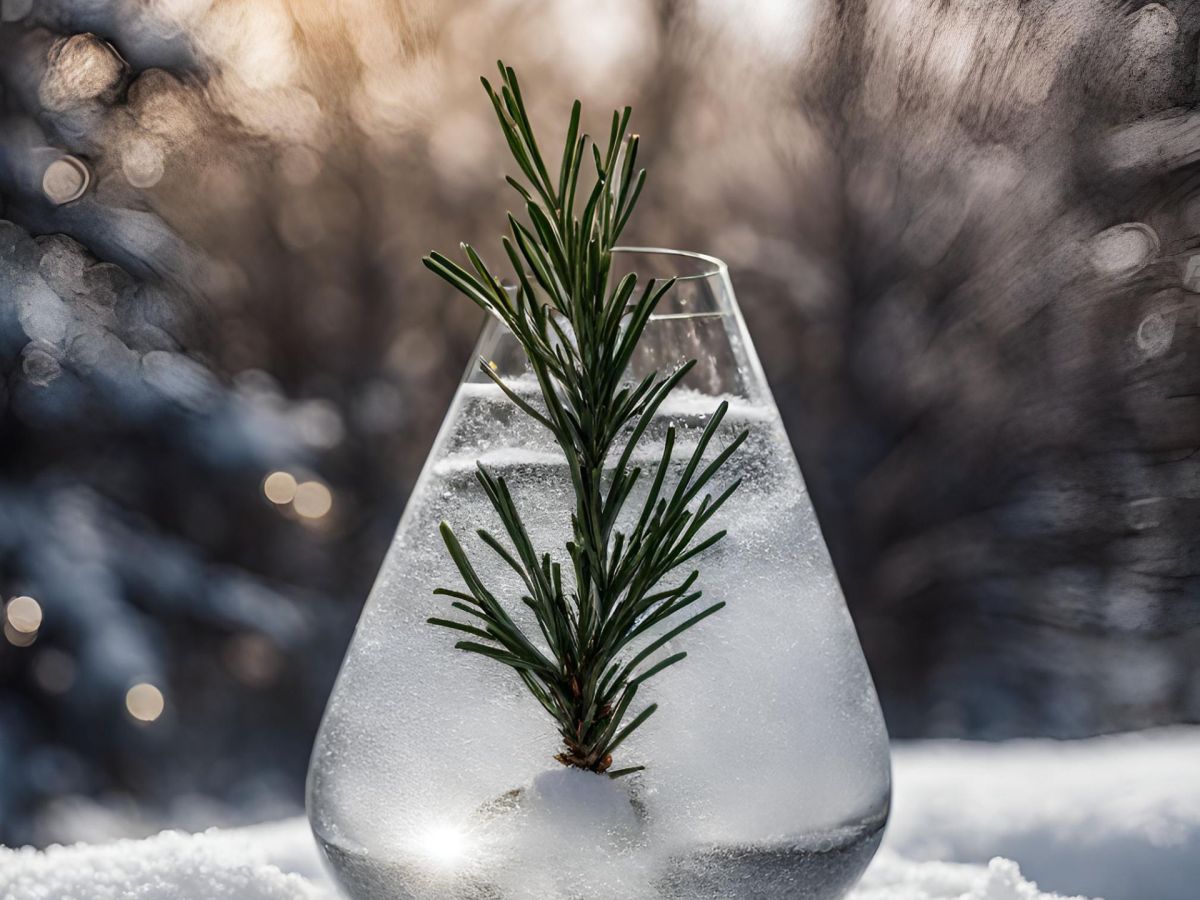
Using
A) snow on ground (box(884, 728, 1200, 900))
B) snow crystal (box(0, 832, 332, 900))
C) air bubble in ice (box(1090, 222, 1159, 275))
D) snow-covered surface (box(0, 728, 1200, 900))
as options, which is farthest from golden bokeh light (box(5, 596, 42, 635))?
air bubble in ice (box(1090, 222, 1159, 275))

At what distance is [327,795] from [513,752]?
0.06 meters

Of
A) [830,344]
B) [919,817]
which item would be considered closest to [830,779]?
[919,817]

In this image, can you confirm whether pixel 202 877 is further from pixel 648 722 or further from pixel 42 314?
pixel 42 314

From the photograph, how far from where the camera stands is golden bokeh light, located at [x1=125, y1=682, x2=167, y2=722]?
962 millimetres

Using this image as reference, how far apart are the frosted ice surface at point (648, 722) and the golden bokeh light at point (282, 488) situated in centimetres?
63

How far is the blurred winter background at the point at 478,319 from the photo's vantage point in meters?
0.87

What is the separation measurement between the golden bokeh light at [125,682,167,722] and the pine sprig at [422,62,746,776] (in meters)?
0.75

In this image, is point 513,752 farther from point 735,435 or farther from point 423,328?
point 423,328

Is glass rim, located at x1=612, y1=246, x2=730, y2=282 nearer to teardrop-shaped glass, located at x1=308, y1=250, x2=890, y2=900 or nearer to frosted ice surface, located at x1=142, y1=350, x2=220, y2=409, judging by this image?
teardrop-shaped glass, located at x1=308, y1=250, x2=890, y2=900

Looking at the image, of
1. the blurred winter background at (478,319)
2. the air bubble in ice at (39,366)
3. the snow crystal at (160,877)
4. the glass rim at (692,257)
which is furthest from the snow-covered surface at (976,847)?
the air bubble in ice at (39,366)

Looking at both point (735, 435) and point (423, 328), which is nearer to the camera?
point (735, 435)

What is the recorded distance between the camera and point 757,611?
0.31 m

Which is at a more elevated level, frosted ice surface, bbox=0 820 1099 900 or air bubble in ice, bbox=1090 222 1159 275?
air bubble in ice, bbox=1090 222 1159 275

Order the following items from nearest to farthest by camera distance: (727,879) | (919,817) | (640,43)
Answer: (727,879) < (919,817) < (640,43)
